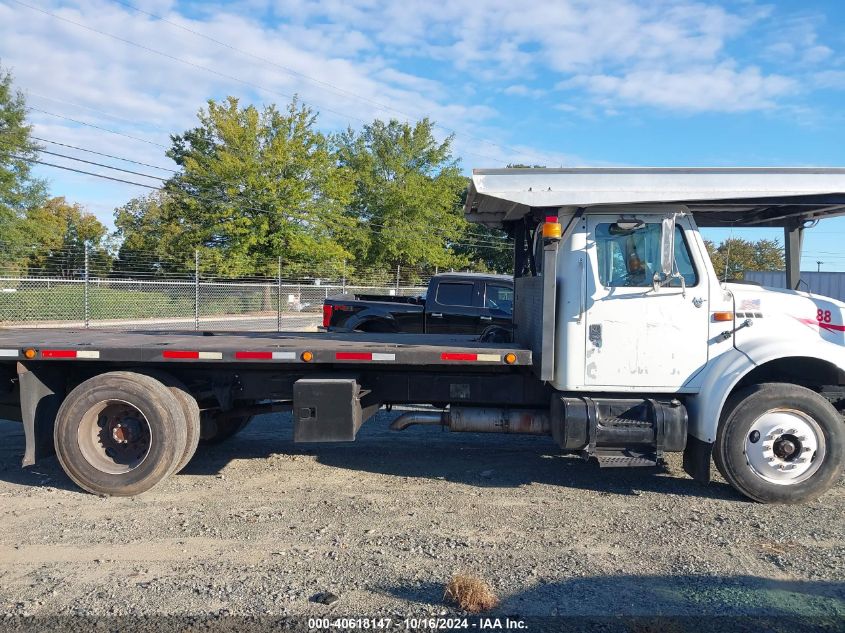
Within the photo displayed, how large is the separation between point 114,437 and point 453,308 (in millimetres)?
6701

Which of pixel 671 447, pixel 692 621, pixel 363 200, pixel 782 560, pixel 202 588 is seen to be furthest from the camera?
pixel 363 200

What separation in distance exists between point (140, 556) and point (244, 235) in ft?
95.7

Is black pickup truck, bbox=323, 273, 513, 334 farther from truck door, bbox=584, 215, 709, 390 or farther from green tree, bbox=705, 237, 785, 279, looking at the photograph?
truck door, bbox=584, 215, 709, 390

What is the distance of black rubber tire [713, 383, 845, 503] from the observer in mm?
5086

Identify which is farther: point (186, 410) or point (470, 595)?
point (186, 410)

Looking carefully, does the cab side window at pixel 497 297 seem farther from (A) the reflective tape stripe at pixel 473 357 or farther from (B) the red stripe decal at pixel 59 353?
(B) the red stripe decal at pixel 59 353

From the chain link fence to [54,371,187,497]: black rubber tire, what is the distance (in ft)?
31.0

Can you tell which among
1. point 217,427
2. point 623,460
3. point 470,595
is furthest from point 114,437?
point 623,460

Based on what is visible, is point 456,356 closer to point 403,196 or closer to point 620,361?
point 620,361

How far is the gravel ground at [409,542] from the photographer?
3621 millimetres

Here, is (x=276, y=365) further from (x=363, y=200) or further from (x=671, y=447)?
(x=363, y=200)

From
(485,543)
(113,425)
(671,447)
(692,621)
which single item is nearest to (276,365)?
(113,425)

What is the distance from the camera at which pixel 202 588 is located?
373 centimetres

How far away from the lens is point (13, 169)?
28250mm
